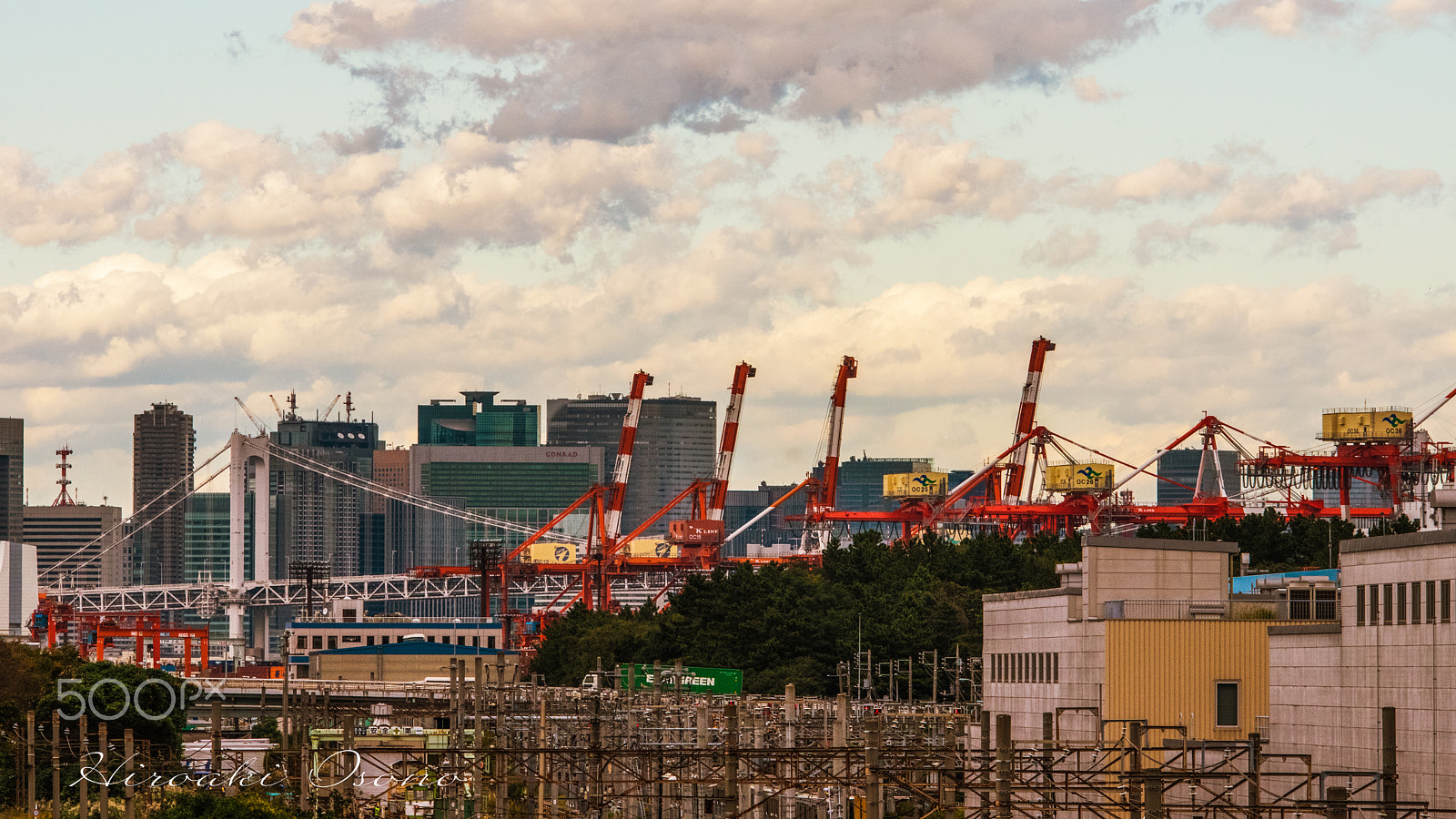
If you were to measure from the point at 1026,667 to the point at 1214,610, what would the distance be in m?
11.1

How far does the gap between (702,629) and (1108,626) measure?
7618 centimetres

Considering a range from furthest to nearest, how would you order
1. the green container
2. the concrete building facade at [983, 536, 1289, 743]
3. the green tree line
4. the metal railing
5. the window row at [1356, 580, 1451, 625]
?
1. the green tree line
2. the green container
3. the metal railing
4. the concrete building facade at [983, 536, 1289, 743]
5. the window row at [1356, 580, 1451, 625]

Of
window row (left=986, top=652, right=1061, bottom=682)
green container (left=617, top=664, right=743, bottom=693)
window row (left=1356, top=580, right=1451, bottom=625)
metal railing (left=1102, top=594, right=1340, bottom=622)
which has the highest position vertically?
window row (left=1356, top=580, right=1451, bottom=625)

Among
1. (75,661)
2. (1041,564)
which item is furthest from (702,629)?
(75,661)

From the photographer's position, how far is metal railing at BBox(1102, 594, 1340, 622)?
6844 cm

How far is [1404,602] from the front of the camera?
178ft

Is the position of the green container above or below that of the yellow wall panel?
below

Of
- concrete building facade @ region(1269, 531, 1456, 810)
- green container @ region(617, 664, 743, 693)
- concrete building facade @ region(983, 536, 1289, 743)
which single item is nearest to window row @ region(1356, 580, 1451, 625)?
concrete building facade @ region(1269, 531, 1456, 810)

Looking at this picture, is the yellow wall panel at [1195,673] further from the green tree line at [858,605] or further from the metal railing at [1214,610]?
the green tree line at [858,605]

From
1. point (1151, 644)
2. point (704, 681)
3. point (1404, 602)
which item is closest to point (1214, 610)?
point (1151, 644)

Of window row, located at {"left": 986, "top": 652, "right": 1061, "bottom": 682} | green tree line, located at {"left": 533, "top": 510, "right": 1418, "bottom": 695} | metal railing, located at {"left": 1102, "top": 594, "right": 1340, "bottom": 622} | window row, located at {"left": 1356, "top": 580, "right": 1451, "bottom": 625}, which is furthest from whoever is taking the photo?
green tree line, located at {"left": 533, "top": 510, "right": 1418, "bottom": 695}

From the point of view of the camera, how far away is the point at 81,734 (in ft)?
232

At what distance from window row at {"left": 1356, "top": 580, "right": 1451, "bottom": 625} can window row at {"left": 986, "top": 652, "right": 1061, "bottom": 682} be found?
18029 mm

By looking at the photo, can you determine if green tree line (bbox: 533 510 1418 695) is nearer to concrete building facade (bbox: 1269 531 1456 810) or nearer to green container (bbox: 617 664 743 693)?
green container (bbox: 617 664 743 693)
